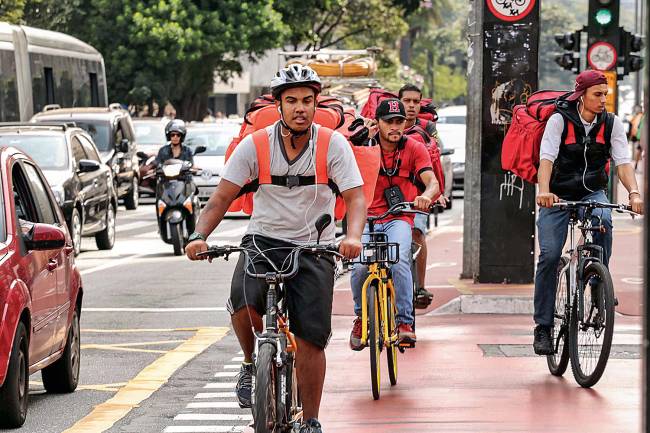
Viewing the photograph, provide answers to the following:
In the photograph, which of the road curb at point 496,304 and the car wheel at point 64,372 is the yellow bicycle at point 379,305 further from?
the road curb at point 496,304

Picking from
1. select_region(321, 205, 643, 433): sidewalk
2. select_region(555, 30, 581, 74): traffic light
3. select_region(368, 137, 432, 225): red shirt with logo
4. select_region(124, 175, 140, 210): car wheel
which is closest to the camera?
select_region(321, 205, 643, 433): sidewalk

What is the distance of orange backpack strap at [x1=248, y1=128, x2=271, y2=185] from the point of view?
7312mm

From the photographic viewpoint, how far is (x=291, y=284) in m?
7.20

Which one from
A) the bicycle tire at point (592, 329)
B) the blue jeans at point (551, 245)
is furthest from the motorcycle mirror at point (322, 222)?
the blue jeans at point (551, 245)

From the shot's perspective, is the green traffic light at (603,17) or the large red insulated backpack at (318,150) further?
the green traffic light at (603,17)

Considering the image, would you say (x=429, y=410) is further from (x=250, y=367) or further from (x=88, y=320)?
(x=88, y=320)

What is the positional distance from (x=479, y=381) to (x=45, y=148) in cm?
1144

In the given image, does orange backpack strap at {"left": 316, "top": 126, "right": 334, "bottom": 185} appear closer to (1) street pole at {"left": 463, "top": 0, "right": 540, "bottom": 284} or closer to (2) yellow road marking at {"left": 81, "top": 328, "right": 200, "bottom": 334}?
(2) yellow road marking at {"left": 81, "top": 328, "right": 200, "bottom": 334}

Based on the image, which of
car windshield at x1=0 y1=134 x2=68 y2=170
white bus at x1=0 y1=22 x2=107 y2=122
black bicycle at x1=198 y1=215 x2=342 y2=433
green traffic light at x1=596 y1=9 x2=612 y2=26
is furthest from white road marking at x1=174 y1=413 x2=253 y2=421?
white bus at x1=0 y1=22 x2=107 y2=122

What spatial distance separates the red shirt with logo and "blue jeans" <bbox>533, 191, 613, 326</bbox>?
1.09m

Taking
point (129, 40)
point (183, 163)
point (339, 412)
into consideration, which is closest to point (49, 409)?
point (339, 412)

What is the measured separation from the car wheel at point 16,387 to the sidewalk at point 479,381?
160 centimetres

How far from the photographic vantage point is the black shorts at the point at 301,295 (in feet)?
23.5

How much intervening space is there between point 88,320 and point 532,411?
5.99m
